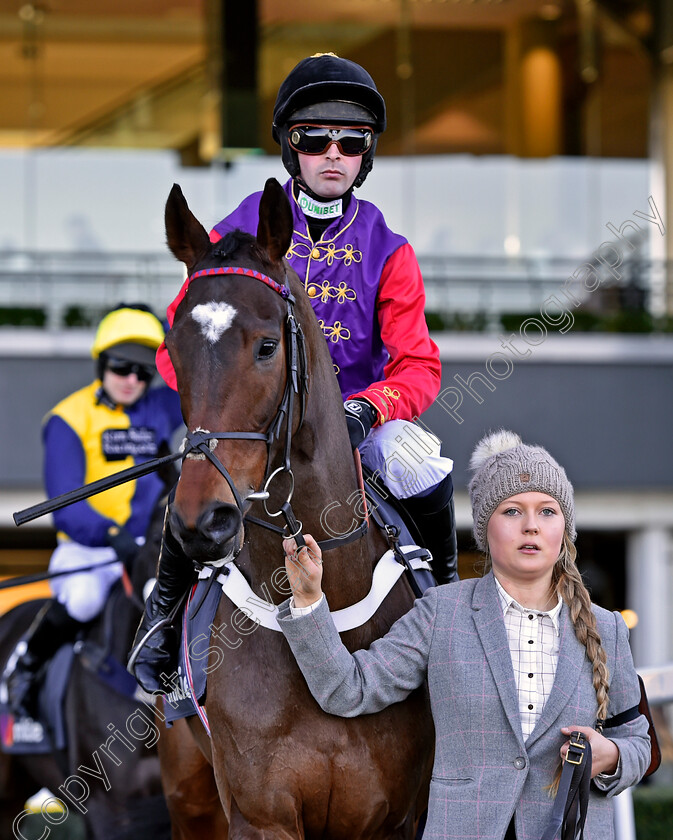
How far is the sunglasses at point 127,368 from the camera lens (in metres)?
5.34

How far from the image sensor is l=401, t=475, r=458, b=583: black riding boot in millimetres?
→ 3242

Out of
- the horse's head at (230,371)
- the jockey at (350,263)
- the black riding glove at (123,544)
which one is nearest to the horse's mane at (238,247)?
the horse's head at (230,371)

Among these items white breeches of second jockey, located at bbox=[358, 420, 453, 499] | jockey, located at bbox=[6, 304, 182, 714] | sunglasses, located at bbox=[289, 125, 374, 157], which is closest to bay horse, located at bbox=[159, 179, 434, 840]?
white breeches of second jockey, located at bbox=[358, 420, 453, 499]

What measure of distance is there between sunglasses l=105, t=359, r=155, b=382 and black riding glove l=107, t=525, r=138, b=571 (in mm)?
754

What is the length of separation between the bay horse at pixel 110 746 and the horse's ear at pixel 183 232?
212 centimetres

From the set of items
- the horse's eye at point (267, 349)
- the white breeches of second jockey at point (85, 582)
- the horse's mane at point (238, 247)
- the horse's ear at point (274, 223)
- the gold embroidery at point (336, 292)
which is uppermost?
the horse's ear at point (274, 223)

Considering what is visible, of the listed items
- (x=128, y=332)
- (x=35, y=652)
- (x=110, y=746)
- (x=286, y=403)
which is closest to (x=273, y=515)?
(x=286, y=403)

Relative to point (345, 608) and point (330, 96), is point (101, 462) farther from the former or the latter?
point (345, 608)

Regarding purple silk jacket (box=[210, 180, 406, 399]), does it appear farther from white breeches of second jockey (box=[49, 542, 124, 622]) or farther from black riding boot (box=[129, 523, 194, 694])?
white breeches of second jockey (box=[49, 542, 124, 622])

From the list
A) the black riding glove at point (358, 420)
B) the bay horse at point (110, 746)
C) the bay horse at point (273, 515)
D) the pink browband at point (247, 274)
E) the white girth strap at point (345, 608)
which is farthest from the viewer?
the bay horse at point (110, 746)

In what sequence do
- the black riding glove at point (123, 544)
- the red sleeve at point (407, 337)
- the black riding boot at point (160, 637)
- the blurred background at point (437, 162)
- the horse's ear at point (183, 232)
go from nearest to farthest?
the horse's ear at point (183, 232) < the red sleeve at point (407, 337) < the black riding boot at point (160, 637) < the black riding glove at point (123, 544) < the blurred background at point (437, 162)

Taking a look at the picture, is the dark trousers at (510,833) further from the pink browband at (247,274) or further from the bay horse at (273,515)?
the pink browband at (247,274)

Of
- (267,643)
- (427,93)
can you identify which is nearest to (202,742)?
(267,643)

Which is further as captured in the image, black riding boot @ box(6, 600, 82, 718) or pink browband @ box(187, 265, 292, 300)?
black riding boot @ box(6, 600, 82, 718)
